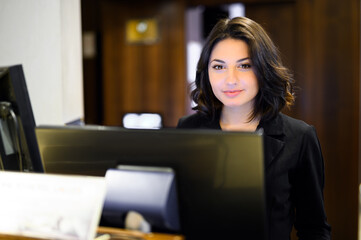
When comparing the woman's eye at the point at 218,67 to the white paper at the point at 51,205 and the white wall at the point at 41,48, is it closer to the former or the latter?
the white paper at the point at 51,205

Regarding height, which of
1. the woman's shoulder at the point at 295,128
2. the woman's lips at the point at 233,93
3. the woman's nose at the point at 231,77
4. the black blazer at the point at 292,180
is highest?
the woman's nose at the point at 231,77

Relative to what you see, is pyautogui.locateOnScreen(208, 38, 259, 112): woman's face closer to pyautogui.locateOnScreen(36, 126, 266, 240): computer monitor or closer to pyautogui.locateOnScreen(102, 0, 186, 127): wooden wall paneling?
pyautogui.locateOnScreen(36, 126, 266, 240): computer monitor

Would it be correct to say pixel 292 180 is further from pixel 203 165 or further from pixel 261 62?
pixel 203 165

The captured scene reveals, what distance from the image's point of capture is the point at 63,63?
6.84 ft

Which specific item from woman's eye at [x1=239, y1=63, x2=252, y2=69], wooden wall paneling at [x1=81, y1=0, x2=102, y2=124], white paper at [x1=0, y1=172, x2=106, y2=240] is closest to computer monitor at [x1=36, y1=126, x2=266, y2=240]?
white paper at [x1=0, y1=172, x2=106, y2=240]

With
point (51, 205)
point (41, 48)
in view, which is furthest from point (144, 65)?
point (51, 205)

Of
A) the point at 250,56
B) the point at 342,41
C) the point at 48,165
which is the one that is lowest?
the point at 48,165

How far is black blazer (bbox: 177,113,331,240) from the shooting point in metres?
1.26

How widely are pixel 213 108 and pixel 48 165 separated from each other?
2.47 ft

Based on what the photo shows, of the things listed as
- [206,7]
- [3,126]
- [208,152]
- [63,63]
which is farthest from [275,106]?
[206,7]

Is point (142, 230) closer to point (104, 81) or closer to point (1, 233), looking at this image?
point (1, 233)

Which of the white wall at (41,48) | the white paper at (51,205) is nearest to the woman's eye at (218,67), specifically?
the white paper at (51,205)

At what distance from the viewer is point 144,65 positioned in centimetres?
401

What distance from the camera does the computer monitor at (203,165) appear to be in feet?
2.59
